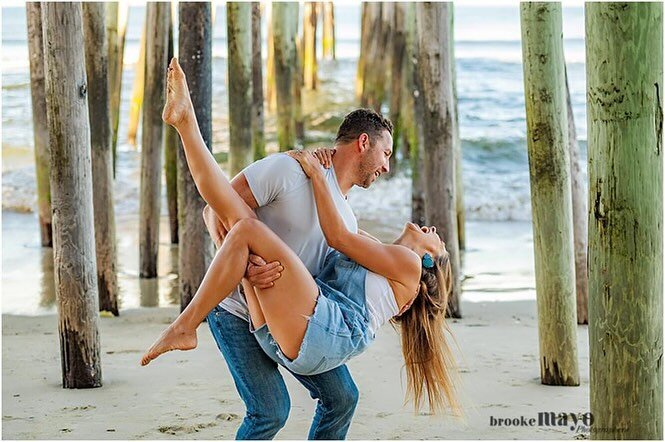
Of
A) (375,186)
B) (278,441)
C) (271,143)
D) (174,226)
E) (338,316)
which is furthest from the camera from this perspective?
(271,143)

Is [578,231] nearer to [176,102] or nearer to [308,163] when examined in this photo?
[308,163]

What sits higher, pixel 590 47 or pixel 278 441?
pixel 590 47

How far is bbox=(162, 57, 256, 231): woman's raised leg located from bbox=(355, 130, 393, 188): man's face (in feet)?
1.49

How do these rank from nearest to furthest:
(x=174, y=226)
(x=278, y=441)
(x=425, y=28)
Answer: (x=278, y=441) < (x=425, y=28) < (x=174, y=226)

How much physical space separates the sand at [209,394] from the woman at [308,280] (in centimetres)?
111

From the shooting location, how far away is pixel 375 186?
48.6 ft

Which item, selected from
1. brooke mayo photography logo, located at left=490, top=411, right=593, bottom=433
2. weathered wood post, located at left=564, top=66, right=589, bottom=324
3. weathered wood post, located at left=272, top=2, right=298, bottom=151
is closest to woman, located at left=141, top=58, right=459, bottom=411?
brooke mayo photography logo, located at left=490, top=411, right=593, bottom=433

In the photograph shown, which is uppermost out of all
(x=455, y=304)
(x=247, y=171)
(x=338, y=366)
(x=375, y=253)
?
(x=247, y=171)

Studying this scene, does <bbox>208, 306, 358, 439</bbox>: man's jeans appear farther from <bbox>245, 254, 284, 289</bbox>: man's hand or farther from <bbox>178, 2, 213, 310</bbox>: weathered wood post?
<bbox>178, 2, 213, 310</bbox>: weathered wood post

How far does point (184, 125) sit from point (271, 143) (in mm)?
15115

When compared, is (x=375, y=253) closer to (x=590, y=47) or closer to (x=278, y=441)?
(x=590, y=47)

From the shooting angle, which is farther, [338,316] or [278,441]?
[278,441]

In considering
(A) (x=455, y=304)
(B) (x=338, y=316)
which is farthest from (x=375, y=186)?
(B) (x=338, y=316)

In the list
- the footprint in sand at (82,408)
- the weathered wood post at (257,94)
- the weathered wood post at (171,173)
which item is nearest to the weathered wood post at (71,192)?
the footprint in sand at (82,408)
